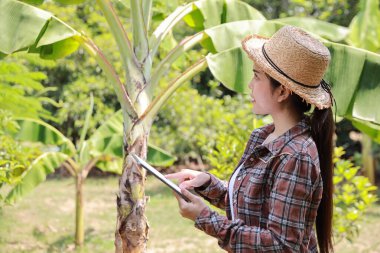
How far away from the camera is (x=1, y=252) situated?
22.2ft

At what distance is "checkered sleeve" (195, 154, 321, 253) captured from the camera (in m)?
1.98

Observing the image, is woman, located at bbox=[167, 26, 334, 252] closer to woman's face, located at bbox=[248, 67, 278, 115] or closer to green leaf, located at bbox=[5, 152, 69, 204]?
woman's face, located at bbox=[248, 67, 278, 115]

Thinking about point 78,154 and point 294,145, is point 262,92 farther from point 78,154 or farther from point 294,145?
point 78,154

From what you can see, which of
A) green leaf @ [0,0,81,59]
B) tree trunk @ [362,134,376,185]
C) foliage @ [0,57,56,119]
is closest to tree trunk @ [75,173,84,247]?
foliage @ [0,57,56,119]

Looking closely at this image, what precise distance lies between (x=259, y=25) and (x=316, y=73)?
194 centimetres

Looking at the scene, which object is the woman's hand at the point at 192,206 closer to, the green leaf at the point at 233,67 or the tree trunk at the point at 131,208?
the tree trunk at the point at 131,208

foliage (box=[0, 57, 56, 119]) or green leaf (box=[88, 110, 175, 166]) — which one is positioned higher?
foliage (box=[0, 57, 56, 119])

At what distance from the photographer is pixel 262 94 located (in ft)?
7.09

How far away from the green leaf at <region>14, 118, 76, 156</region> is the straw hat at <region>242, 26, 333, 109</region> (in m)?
4.80

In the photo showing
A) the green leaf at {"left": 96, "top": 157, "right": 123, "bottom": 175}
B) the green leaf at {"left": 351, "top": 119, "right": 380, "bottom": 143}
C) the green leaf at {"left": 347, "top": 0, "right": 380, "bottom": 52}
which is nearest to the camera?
the green leaf at {"left": 351, "top": 119, "right": 380, "bottom": 143}

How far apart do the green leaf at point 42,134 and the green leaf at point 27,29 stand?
2885 mm

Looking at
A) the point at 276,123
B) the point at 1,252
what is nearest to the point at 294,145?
the point at 276,123

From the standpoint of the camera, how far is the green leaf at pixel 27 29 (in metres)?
3.68

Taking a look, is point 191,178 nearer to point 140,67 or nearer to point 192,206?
point 192,206
